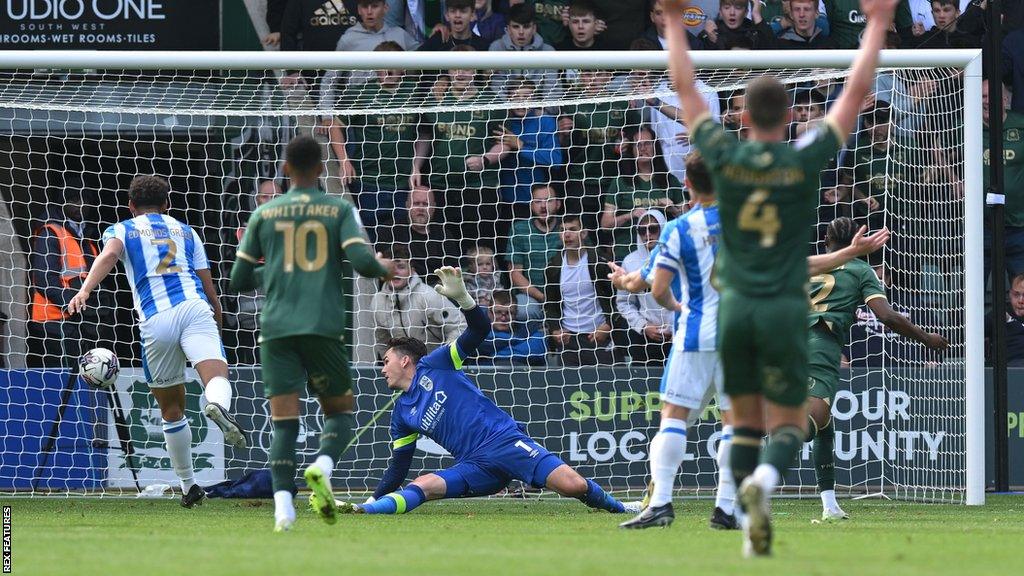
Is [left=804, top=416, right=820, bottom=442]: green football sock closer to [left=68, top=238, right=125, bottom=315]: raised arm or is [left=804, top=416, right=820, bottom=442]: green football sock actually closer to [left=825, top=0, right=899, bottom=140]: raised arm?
[left=825, top=0, right=899, bottom=140]: raised arm

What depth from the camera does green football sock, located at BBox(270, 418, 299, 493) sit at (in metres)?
7.09

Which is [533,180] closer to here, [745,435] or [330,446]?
[330,446]

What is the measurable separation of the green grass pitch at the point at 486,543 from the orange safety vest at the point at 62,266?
3028 millimetres

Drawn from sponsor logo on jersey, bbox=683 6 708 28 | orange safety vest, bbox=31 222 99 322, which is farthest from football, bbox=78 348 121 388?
sponsor logo on jersey, bbox=683 6 708 28

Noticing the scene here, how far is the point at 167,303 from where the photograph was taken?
9.41m

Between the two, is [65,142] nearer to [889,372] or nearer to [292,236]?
[292,236]

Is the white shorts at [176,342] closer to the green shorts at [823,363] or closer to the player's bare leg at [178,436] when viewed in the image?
the player's bare leg at [178,436]

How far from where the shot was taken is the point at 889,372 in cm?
1187

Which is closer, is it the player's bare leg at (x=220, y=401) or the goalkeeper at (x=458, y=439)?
the player's bare leg at (x=220, y=401)

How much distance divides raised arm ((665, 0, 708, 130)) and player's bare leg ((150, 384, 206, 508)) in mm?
4981

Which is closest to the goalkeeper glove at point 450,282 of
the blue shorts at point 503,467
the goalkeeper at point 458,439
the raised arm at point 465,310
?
the raised arm at point 465,310

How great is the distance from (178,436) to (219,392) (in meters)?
0.59

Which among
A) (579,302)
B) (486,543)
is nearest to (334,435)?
(486,543)

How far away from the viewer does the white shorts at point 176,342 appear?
30.7 feet
